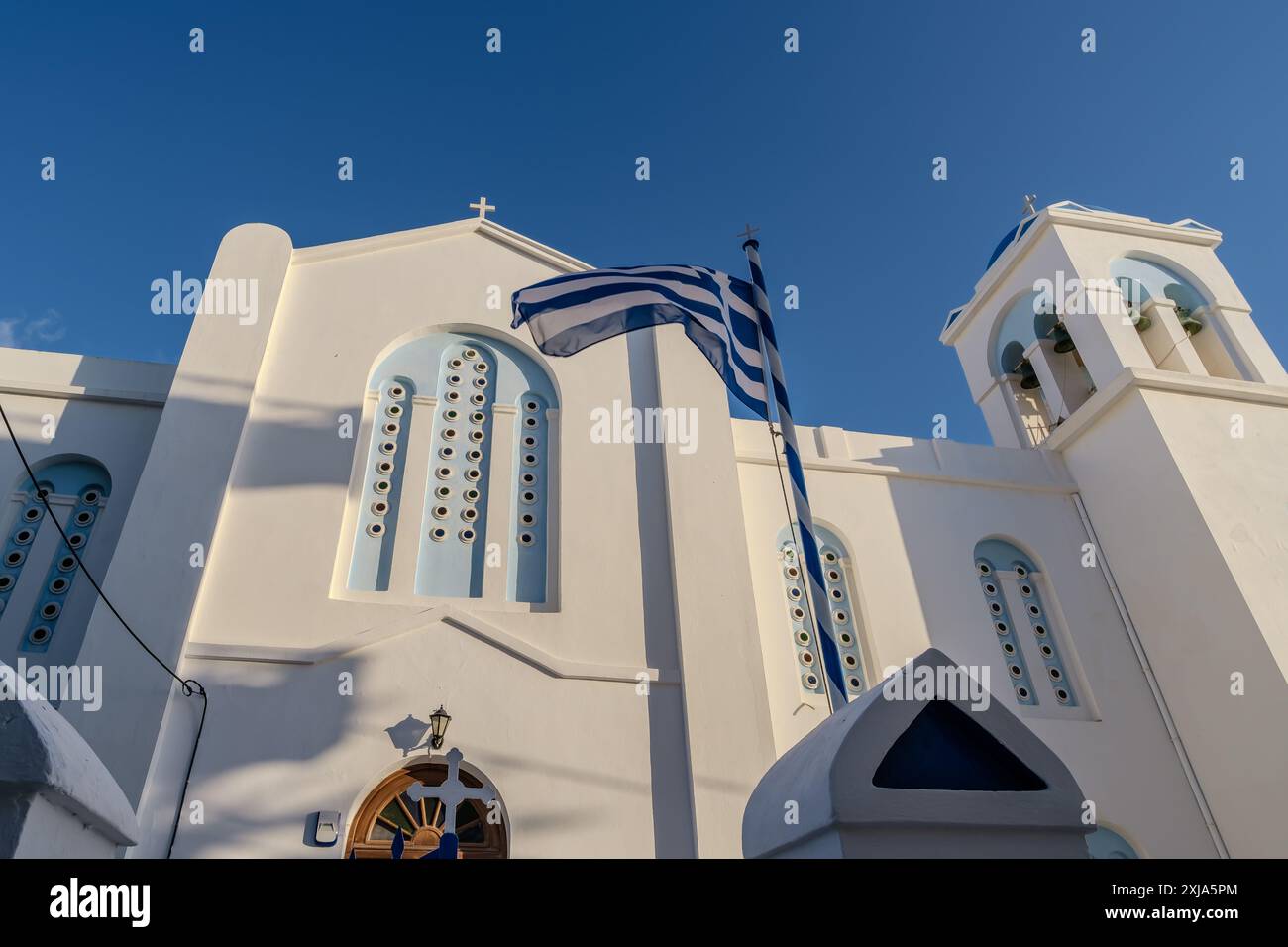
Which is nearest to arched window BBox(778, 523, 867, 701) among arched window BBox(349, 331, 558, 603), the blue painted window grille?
arched window BBox(349, 331, 558, 603)

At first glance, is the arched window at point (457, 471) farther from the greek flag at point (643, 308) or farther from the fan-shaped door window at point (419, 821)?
the greek flag at point (643, 308)

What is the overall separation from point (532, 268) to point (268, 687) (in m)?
4.92

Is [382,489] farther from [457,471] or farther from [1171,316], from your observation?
[1171,316]

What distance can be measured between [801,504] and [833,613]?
334 centimetres

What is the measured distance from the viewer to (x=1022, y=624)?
27.4 ft

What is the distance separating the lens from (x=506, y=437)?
7785 millimetres

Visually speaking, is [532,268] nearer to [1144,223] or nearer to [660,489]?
[660,489]

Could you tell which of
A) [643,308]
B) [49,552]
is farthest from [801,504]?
[49,552]

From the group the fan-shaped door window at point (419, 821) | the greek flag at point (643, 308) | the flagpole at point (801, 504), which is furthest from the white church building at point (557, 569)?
the greek flag at point (643, 308)

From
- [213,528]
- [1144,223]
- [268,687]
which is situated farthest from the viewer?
[1144,223]

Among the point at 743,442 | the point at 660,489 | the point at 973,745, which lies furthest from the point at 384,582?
the point at 973,745

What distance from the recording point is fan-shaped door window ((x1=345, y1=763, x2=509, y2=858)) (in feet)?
18.7
